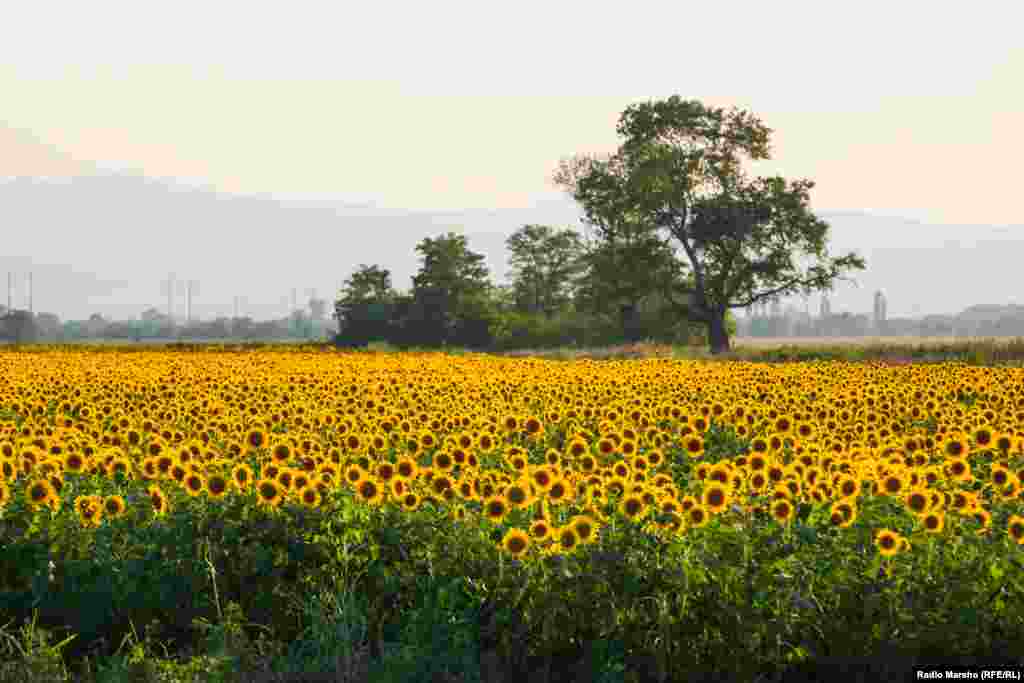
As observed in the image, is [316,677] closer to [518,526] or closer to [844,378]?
[518,526]

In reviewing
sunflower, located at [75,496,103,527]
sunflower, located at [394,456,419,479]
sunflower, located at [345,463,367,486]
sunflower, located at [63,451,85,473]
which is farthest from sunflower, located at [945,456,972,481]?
sunflower, located at [63,451,85,473]

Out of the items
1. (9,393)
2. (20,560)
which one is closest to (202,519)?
(20,560)

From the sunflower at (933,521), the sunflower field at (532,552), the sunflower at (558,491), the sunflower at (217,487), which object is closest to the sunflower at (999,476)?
the sunflower field at (532,552)

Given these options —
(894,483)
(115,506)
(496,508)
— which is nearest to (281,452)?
(115,506)

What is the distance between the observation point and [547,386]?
19.9 metres

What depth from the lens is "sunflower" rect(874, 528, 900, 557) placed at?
6465 millimetres

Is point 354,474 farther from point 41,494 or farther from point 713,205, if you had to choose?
point 713,205

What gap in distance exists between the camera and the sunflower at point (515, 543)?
22.1 feet

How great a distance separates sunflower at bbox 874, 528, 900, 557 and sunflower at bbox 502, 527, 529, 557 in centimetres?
198

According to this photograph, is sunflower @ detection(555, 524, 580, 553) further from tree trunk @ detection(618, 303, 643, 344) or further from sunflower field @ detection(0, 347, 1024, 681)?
tree trunk @ detection(618, 303, 643, 344)

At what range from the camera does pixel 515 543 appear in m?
6.76

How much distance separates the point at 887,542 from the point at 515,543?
210cm

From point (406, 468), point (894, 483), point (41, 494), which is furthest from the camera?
point (406, 468)

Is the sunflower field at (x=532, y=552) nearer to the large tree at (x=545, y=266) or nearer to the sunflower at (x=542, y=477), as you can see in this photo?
the sunflower at (x=542, y=477)
